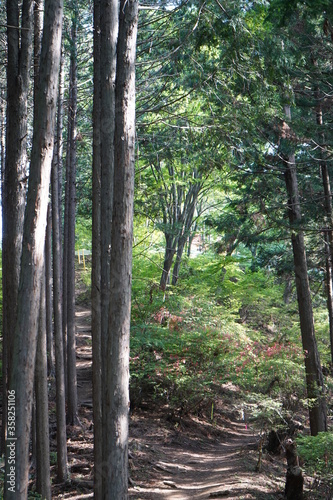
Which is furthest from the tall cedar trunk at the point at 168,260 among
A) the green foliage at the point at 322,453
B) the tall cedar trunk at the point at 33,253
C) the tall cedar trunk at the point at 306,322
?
the tall cedar trunk at the point at 33,253

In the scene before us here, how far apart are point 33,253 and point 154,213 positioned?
9.84 meters

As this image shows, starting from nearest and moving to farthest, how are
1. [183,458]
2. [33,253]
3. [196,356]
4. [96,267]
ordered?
[33,253] < [96,267] < [183,458] < [196,356]

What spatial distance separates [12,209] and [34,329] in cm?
210

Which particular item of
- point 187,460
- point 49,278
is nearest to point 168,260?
point 49,278

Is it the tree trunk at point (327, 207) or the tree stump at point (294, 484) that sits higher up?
the tree trunk at point (327, 207)

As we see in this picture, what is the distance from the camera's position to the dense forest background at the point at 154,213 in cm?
628

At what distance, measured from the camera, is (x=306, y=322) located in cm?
1280

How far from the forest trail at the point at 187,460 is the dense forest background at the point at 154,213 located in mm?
587

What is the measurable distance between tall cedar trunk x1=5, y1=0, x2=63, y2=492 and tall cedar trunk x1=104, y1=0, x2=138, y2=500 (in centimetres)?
94

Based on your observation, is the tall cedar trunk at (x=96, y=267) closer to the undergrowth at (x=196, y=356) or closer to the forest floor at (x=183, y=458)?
the forest floor at (x=183, y=458)

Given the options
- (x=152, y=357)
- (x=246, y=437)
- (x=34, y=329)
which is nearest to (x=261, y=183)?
(x=152, y=357)

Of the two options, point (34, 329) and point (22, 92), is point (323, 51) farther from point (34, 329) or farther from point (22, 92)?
point (34, 329)

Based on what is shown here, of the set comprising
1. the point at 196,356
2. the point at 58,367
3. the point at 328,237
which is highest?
the point at 328,237

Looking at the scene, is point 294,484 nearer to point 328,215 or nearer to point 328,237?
point 328,215
